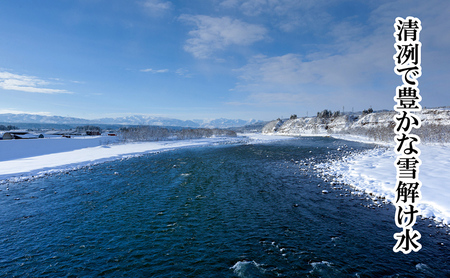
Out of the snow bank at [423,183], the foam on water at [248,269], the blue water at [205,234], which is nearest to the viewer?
the foam on water at [248,269]

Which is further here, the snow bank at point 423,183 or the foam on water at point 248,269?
the snow bank at point 423,183

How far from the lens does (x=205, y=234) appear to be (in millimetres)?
14328

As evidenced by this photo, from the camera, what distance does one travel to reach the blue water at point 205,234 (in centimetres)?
1073

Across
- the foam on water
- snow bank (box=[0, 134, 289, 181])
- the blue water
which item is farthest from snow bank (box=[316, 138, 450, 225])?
snow bank (box=[0, 134, 289, 181])

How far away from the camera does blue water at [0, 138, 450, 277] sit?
10727 mm

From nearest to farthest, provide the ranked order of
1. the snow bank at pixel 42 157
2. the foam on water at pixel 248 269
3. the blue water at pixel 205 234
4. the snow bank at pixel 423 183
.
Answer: the foam on water at pixel 248 269 → the blue water at pixel 205 234 → the snow bank at pixel 423 183 → the snow bank at pixel 42 157

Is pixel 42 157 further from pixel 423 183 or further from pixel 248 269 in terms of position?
pixel 423 183

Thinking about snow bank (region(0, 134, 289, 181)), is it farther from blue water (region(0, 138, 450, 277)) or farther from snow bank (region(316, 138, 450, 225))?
snow bank (region(316, 138, 450, 225))

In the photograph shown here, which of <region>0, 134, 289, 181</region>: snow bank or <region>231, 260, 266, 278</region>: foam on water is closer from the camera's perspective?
<region>231, 260, 266, 278</region>: foam on water

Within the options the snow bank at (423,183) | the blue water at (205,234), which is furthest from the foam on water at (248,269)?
the snow bank at (423,183)

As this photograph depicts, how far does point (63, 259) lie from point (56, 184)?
20.6m

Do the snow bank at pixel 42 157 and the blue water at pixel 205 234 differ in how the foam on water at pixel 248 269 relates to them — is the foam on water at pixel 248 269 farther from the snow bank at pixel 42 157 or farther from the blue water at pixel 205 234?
the snow bank at pixel 42 157

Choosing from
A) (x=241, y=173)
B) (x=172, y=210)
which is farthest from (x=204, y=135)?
(x=172, y=210)

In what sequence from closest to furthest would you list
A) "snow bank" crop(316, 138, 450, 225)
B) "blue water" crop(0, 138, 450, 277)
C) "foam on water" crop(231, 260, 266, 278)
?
1. "foam on water" crop(231, 260, 266, 278)
2. "blue water" crop(0, 138, 450, 277)
3. "snow bank" crop(316, 138, 450, 225)
